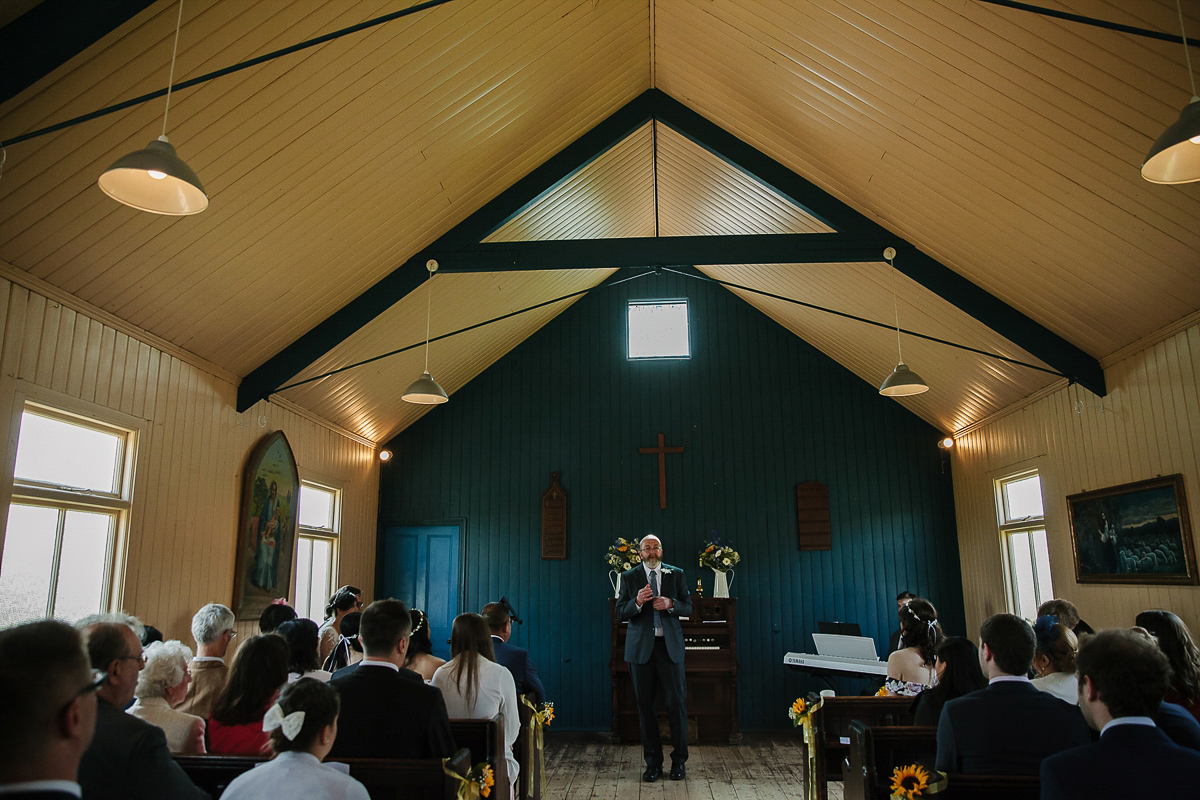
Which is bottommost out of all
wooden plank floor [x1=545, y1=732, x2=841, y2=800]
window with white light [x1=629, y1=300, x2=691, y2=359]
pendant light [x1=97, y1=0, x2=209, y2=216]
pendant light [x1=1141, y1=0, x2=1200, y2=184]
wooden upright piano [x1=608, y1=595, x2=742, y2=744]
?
wooden plank floor [x1=545, y1=732, x2=841, y2=800]

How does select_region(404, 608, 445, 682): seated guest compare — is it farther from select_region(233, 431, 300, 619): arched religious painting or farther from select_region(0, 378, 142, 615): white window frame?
select_region(233, 431, 300, 619): arched religious painting

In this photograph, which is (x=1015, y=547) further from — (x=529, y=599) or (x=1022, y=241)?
(x=529, y=599)

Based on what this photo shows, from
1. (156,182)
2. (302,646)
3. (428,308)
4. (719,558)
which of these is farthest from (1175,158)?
(719,558)

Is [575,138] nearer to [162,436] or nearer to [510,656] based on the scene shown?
[162,436]

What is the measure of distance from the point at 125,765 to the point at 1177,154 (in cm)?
396

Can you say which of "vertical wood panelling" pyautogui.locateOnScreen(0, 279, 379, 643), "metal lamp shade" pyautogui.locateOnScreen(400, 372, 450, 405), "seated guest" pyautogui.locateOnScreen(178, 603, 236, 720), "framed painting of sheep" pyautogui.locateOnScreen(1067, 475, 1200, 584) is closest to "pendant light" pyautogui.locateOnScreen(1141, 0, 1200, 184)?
"framed painting of sheep" pyautogui.locateOnScreen(1067, 475, 1200, 584)

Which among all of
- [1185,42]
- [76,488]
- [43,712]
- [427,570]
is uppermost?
[1185,42]

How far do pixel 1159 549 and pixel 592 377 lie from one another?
5.86 meters

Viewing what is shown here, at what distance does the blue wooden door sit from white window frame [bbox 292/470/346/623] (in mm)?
1143

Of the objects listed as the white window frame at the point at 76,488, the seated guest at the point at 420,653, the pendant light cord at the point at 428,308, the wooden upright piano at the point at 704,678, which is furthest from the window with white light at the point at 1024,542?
the white window frame at the point at 76,488

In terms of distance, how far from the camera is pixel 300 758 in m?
2.05

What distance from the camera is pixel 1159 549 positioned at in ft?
17.6

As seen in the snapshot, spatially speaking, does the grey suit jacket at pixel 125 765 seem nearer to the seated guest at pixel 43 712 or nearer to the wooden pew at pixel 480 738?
the seated guest at pixel 43 712

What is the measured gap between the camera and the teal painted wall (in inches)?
349
